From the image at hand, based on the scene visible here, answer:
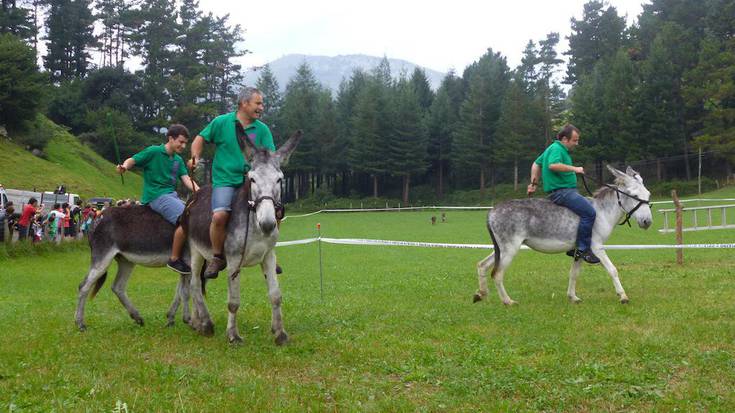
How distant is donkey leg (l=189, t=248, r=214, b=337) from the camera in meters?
7.71

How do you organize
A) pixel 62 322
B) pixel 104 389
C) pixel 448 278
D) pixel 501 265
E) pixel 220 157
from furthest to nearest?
pixel 448 278, pixel 501 265, pixel 62 322, pixel 220 157, pixel 104 389

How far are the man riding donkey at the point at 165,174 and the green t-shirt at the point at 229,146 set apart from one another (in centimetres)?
127

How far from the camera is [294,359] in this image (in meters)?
6.28

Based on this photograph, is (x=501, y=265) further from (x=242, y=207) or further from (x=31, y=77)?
(x=31, y=77)

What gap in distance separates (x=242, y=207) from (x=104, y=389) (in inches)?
103

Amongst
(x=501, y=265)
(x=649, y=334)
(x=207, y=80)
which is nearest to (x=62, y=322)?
(x=501, y=265)

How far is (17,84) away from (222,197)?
4866 cm

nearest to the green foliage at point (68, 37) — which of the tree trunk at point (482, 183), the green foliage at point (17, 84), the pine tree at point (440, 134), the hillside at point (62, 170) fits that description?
the hillside at point (62, 170)

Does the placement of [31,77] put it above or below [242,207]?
above

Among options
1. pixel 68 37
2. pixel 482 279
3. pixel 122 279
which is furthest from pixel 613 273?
pixel 68 37

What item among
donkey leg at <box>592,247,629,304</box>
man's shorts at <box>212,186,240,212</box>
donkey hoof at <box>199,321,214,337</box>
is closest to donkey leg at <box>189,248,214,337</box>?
donkey hoof at <box>199,321,214,337</box>

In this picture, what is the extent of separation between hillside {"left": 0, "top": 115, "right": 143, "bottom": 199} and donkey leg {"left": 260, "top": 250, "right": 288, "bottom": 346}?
39.1 m

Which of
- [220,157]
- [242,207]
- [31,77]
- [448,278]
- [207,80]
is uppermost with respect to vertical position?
[207,80]

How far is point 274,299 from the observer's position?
284 inches
